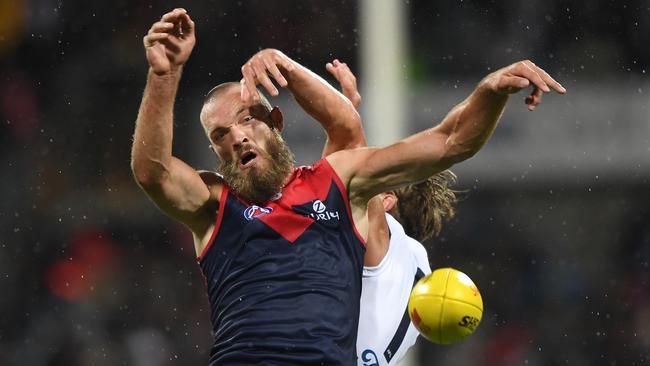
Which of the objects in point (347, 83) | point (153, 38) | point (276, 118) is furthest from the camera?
point (347, 83)

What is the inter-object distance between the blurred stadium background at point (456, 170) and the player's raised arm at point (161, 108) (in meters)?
4.35

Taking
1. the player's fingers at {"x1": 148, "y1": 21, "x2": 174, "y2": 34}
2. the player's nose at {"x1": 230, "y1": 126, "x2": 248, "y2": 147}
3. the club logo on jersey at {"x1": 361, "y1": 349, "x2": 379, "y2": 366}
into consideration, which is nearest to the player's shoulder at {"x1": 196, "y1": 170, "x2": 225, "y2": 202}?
the player's nose at {"x1": 230, "y1": 126, "x2": 248, "y2": 147}

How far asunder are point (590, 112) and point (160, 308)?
3390 millimetres

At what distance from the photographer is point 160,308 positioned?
30.1ft

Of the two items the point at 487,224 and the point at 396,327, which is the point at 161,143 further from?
the point at 487,224

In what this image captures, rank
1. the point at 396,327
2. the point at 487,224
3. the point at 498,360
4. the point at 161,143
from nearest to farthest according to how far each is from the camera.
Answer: the point at 161,143 → the point at 396,327 → the point at 498,360 → the point at 487,224

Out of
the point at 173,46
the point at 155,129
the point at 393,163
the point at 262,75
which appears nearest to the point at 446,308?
the point at 393,163

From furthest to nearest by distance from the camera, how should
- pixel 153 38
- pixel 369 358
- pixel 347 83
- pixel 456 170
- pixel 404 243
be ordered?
A: pixel 456 170 < pixel 347 83 < pixel 404 243 < pixel 369 358 < pixel 153 38

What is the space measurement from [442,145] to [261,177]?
62cm

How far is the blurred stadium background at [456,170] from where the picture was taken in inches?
353

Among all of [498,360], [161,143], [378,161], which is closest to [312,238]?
[378,161]

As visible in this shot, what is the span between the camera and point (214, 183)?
426cm

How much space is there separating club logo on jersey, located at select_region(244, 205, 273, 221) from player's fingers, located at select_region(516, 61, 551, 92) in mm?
967

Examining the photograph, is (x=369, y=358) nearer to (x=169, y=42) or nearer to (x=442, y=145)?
(x=442, y=145)
